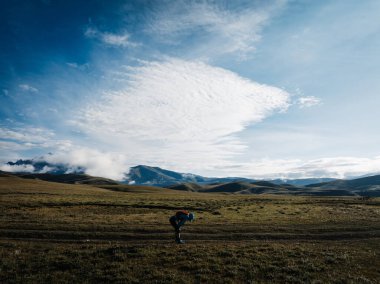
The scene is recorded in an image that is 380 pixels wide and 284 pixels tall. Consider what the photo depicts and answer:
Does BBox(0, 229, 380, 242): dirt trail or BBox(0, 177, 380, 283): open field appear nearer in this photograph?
BBox(0, 177, 380, 283): open field

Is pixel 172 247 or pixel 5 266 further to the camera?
pixel 172 247

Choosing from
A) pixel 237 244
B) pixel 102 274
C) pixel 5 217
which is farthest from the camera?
pixel 5 217

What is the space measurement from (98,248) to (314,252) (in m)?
15.1

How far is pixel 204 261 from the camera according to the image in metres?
18.1

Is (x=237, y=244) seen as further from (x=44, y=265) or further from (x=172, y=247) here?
(x=44, y=265)

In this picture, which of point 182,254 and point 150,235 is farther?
point 150,235

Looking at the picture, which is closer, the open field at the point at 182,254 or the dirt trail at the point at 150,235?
the open field at the point at 182,254

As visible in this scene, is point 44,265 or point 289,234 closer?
point 44,265

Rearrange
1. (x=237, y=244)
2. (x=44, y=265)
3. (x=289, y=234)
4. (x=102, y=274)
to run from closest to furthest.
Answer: (x=102, y=274), (x=44, y=265), (x=237, y=244), (x=289, y=234)

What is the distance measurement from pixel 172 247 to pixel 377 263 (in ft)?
43.5

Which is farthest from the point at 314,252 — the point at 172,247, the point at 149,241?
the point at 149,241

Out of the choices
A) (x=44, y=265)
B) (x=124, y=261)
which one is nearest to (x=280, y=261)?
(x=124, y=261)

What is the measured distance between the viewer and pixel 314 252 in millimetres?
20828

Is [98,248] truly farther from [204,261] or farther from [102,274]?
[204,261]
